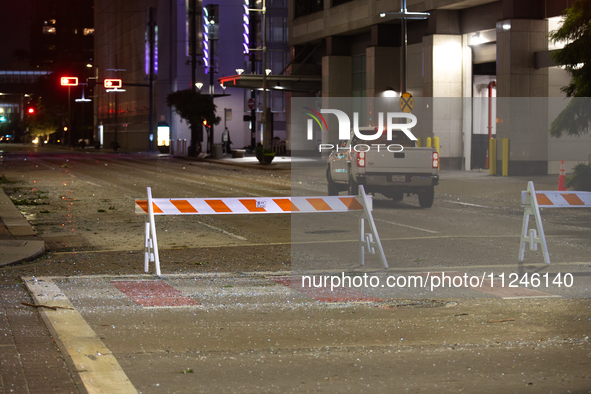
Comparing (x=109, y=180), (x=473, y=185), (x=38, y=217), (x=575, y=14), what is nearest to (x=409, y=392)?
(x=38, y=217)

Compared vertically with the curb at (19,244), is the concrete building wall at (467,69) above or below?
above

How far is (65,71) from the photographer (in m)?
130

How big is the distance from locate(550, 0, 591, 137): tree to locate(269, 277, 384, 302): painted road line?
1610 centimetres

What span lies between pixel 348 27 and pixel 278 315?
4238 centimetres

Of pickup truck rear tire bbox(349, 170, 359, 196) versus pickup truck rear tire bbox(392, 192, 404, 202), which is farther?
pickup truck rear tire bbox(392, 192, 404, 202)

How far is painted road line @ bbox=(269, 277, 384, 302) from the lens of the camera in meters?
8.18

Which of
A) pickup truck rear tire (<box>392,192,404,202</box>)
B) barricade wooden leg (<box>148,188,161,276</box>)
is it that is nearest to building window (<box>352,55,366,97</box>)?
pickup truck rear tire (<box>392,192,404,202</box>)

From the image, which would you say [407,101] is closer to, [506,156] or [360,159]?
[506,156]

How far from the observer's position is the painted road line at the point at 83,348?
5.29 metres

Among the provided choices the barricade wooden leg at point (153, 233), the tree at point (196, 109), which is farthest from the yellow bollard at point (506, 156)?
the tree at point (196, 109)

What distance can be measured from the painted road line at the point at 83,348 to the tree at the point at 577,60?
1844 cm

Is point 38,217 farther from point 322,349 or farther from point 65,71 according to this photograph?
point 65,71

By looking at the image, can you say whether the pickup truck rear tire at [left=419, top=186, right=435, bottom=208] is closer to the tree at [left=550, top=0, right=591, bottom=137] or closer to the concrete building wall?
the tree at [left=550, top=0, right=591, bottom=137]

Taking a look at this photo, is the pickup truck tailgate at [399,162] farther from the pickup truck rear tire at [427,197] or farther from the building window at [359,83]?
the building window at [359,83]
